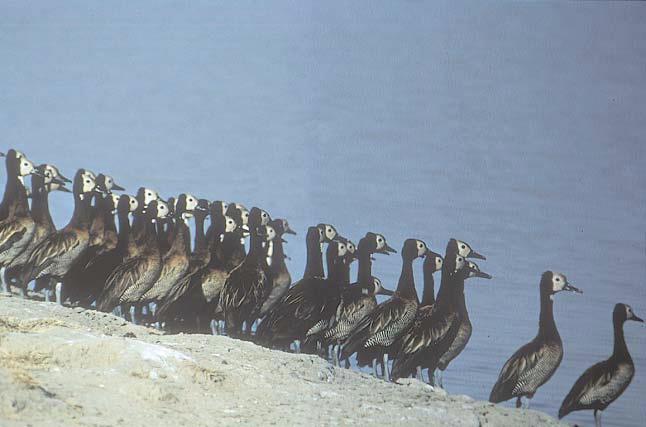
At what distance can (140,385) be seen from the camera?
5.95 meters

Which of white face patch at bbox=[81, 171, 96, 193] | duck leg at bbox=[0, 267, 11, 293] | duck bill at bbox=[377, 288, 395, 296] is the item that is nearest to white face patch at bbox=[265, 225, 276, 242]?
duck bill at bbox=[377, 288, 395, 296]

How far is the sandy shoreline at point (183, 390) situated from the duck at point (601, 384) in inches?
13.6

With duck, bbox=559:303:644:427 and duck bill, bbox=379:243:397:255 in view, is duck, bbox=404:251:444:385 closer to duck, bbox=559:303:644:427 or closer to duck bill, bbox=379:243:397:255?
duck bill, bbox=379:243:397:255

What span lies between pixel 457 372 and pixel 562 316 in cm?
69

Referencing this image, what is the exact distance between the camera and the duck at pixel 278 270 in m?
8.08

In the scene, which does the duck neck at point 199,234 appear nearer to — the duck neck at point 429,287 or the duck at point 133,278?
the duck at point 133,278

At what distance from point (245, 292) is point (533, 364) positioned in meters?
1.91

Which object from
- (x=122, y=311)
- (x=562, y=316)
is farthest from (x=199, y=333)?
(x=562, y=316)

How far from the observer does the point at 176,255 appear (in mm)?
8625

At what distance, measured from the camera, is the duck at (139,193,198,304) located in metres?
8.37

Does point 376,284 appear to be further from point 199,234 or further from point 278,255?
point 199,234

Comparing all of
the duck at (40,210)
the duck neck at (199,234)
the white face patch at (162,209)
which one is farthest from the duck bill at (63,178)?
the duck neck at (199,234)

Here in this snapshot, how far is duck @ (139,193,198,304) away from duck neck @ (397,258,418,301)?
1.45 m

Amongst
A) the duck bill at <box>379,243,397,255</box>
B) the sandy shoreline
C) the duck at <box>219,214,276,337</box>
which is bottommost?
the sandy shoreline
